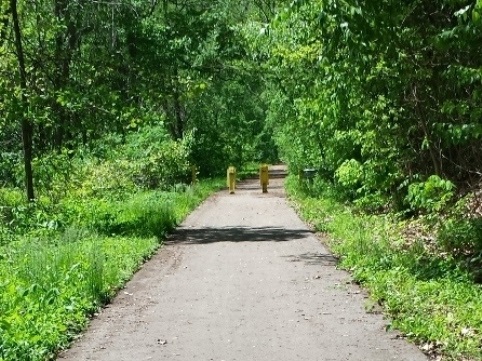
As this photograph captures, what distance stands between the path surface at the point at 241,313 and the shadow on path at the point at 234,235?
101 centimetres

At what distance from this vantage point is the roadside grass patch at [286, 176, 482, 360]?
677 centimetres

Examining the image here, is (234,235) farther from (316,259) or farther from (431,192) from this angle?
(431,192)

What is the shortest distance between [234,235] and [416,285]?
8159 mm

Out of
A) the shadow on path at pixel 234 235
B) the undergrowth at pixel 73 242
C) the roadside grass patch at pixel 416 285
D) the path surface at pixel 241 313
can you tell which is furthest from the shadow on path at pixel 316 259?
the undergrowth at pixel 73 242

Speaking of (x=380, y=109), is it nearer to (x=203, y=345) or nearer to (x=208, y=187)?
(x=203, y=345)

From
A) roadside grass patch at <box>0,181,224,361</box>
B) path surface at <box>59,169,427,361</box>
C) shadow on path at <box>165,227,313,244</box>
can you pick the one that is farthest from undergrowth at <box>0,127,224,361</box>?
shadow on path at <box>165,227,313,244</box>

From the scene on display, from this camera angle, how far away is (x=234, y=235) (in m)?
16.6

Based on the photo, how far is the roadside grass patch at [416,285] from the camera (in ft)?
22.2

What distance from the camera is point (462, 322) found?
7.07m

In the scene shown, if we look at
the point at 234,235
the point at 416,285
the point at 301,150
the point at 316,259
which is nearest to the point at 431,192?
the point at 316,259

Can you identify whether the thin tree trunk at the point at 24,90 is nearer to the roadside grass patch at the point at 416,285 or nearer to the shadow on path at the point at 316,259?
the shadow on path at the point at 316,259

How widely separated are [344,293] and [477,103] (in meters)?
3.57

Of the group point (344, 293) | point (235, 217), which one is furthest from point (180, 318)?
point (235, 217)

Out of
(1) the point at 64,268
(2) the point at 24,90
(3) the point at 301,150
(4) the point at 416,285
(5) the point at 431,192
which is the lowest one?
(4) the point at 416,285
